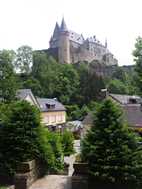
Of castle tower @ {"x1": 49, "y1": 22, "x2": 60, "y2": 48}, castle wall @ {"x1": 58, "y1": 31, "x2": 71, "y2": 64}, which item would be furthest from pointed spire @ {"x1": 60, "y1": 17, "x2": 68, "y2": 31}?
castle tower @ {"x1": 49, "y1": 22, "x2": 60, "y2": 48}

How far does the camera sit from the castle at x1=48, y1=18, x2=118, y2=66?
118188 mm

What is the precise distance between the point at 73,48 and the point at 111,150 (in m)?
115

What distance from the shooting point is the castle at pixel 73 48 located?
388 feet

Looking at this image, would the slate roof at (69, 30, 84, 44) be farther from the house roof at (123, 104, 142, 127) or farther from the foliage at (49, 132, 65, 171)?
the foliage at (49, 132, 65, 171)

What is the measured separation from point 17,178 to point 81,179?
1861 millimetres

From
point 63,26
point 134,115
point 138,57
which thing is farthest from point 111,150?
point 63,26

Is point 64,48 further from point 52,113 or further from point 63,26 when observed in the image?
point 52,113

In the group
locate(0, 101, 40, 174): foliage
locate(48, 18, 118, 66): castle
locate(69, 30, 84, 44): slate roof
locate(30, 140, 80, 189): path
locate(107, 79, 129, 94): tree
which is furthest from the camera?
locate(69, 30, 84, 44): slate roof

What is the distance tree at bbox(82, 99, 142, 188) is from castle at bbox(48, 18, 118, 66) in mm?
105870

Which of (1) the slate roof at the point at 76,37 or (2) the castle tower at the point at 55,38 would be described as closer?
(2) the castle tower at the point at 55,38

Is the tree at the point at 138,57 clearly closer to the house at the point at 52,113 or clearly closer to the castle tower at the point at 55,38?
the house at the point at 52,113

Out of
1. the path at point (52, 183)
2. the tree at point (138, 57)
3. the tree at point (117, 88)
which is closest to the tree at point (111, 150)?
the path at point (52, 183)

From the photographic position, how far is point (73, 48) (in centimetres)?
12425

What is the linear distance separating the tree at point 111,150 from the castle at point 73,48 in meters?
106
